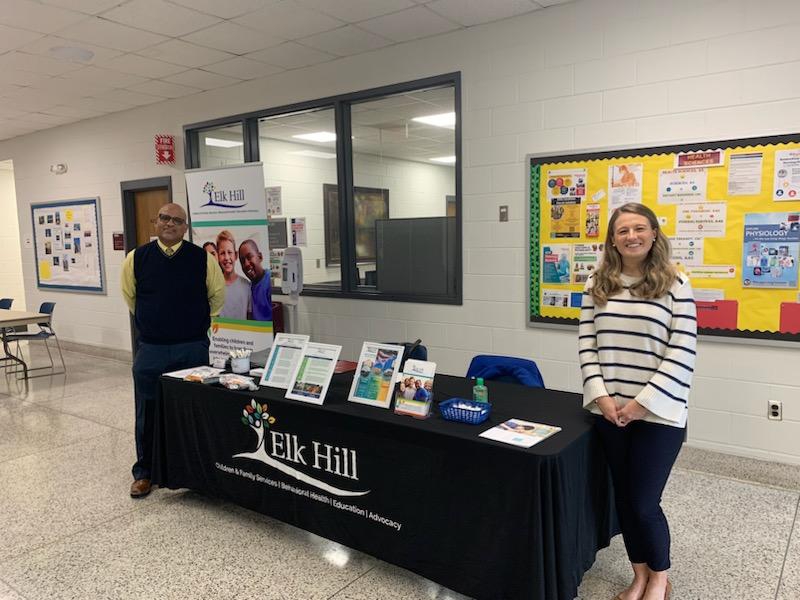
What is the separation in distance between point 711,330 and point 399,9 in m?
2.83

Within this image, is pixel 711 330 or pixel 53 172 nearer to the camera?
pixel 711 330

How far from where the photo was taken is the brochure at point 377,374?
251 centimetres

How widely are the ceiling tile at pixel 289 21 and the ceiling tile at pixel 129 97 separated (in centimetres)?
242

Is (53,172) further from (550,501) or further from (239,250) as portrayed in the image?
(550,501)

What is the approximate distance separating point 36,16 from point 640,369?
14.2 ft

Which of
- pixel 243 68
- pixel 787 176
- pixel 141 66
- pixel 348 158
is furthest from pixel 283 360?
pixel 141 66

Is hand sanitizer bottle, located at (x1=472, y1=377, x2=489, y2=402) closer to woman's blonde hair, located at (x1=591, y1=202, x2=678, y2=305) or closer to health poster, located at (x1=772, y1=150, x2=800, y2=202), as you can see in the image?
woman's blonde hair, located at (x1=591, y1=202, x2=678, y2=305)

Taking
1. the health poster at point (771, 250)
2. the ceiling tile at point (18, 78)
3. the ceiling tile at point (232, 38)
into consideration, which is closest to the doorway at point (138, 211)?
the ceiling tile at point (18, 78)

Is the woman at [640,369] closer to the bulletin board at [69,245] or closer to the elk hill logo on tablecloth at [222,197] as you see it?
the elk hill logo on tablecloth at [222,197]

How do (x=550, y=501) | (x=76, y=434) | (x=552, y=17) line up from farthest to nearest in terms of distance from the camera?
(x=76, y=434), (x=552, y=17), (x=550, y=501)

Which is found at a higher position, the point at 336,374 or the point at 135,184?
the point at 135,184

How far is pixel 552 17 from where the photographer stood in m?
3.89

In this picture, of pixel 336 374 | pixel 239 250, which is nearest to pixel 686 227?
pixel 336 374

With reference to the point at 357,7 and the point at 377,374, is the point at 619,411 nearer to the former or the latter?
the point at 377,374
